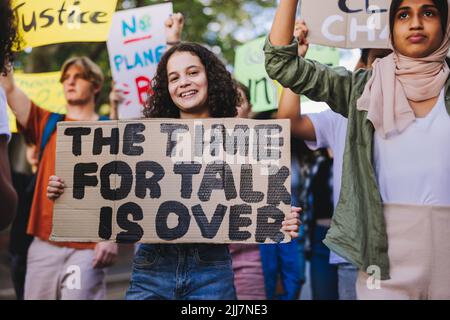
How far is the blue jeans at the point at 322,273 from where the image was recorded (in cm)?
376

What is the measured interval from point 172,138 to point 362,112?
86 centimetres

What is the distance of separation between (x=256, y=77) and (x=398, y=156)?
1191 millimetres

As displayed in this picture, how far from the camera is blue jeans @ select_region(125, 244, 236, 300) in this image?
251cm

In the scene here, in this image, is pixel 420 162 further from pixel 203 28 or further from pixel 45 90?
pixel 203 28

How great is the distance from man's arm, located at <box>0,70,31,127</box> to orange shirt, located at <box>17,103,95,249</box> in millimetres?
31

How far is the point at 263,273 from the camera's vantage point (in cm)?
363

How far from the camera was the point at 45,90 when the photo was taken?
12.7 feet

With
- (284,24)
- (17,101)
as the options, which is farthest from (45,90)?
(284,24)

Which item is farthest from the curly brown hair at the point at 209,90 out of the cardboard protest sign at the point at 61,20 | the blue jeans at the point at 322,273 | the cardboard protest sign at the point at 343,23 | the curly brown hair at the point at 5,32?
the blue jeans at the point at 322,273

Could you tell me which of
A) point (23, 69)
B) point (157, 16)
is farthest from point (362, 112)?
point (23, 69)

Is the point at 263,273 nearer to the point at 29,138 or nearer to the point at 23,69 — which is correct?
the point at 29,138

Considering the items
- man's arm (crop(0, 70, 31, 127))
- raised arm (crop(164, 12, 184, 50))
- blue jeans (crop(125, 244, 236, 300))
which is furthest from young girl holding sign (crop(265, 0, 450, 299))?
man's arm (crop(0, 70, 31, 127))

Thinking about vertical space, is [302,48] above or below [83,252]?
above

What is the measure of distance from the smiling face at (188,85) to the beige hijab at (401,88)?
28.3 inches
